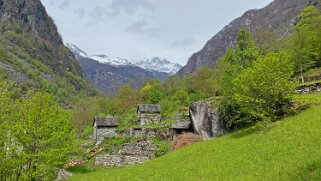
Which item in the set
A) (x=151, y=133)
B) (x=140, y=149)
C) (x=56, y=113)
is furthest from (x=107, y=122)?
(x=56, y=113)

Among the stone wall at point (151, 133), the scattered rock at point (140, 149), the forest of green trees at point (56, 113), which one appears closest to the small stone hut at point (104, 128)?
the stone wall at point (151, 133)

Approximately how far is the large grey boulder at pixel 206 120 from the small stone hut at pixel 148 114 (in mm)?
36532

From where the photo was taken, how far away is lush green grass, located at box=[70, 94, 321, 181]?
73.4 ft

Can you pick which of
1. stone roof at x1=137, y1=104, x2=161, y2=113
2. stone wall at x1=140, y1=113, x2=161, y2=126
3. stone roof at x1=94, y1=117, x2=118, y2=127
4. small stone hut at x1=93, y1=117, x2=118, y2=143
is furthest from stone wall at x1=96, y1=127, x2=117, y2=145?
stone roof at x1=137, y1=104, x2=161, y2=113

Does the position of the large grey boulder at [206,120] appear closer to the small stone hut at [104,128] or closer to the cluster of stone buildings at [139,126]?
the cluster of stone buildings at [139,126]

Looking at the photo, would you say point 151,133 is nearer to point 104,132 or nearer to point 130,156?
point 130,156

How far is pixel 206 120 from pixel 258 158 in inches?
934

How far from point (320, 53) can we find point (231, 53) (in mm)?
22594

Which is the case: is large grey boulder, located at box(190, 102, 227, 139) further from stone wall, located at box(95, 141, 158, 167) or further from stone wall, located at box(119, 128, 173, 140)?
stone wall, located at box(119, 128, 173, 140)

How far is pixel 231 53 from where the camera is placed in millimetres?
52844

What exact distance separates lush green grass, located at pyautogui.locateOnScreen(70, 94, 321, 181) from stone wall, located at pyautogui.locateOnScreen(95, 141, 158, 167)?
15.8m

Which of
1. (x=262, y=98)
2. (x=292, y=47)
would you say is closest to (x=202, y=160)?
(x=262, y=98)

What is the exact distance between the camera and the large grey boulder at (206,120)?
1907 inches

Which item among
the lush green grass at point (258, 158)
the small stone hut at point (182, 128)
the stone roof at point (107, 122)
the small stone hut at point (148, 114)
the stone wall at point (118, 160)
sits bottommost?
the stone wall at point (118, 160)
